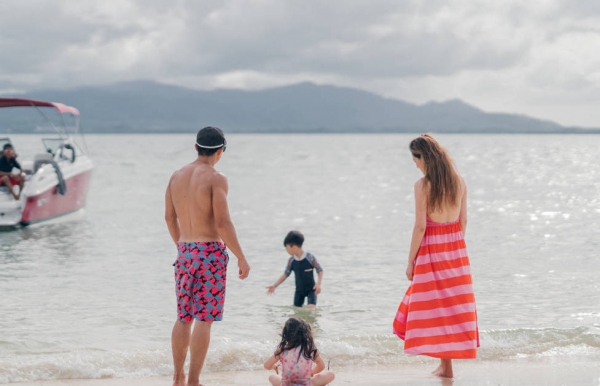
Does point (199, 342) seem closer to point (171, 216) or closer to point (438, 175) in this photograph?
point (171, 216)

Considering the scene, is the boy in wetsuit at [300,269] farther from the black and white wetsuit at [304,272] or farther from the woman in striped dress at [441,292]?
the woman in striped dress at [441,292]

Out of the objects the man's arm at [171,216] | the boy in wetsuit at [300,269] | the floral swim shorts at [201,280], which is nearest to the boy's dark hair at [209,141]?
the man's arm at [171,216]

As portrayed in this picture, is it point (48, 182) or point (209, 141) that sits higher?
point (48, 182)

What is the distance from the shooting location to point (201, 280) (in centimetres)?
500

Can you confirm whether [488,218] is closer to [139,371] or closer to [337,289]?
[337,289]

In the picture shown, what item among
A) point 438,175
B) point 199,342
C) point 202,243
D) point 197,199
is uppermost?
point 438,175

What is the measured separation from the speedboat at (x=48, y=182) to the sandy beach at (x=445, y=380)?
1078 cm

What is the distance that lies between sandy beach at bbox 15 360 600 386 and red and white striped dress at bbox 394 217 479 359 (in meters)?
0.36

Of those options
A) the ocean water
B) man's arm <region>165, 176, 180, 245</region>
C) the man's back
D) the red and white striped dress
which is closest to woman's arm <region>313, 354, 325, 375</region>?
the red and white striped dress

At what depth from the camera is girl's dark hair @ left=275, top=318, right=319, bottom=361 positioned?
200 inches

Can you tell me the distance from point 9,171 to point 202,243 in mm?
12075

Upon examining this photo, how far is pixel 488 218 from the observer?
21562 millimetres

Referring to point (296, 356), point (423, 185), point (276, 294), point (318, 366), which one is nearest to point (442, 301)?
point (423, 185)

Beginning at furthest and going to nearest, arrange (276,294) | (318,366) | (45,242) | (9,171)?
(9,171), (45,242), (276,294), (318,366)
